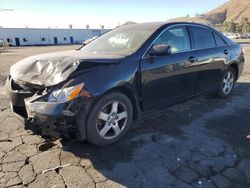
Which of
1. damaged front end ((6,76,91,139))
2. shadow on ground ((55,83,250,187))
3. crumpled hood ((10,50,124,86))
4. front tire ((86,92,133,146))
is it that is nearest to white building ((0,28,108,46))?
shadow on ground ((55,83,250,187))

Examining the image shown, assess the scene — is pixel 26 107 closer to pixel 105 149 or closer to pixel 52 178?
pixel 52 178

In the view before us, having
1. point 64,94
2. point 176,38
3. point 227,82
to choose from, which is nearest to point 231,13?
point 227,82

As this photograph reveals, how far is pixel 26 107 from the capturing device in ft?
10.4

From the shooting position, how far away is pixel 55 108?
2980 millimetres

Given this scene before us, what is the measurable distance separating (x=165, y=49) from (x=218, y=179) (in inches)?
74.7

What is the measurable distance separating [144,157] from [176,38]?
86.3 inches

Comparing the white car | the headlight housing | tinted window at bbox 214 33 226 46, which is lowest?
the headlight housing

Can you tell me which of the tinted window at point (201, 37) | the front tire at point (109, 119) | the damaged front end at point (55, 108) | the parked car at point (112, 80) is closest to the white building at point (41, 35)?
the tinted window at point (201, 37)

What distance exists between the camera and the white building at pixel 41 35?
201 ft

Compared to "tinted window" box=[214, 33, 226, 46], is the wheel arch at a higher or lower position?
lower

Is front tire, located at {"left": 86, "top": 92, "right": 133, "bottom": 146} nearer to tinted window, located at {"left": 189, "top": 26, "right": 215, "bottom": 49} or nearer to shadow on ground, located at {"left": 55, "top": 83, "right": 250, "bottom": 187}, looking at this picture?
shadow on ground, located at {"left": 55, "top": 83, "right": 250, "bottom": 187}

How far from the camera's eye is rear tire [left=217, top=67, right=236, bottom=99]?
5.80 metres

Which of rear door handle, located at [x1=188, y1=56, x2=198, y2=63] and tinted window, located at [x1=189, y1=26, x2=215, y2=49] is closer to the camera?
rear door handle, located at [x1=188, y1=56, x2=198, y2=63]

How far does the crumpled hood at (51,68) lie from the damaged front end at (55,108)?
110mm
